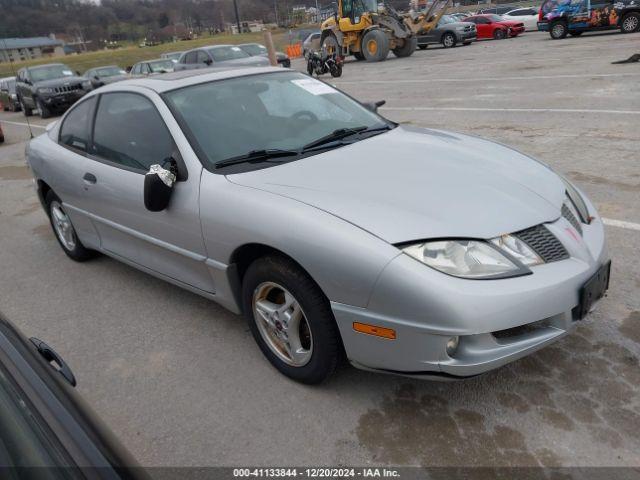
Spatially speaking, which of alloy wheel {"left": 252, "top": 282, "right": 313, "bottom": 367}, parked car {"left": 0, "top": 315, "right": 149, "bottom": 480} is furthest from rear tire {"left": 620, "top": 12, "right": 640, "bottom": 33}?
parked car {"left": 0, "top": 315, "right": 149, "bottom": 480}

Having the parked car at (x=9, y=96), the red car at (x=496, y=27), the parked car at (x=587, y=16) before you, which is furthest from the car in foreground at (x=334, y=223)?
the red car at (x=496, y=27)

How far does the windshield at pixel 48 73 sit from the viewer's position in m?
18.3

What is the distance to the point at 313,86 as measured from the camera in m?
3.84

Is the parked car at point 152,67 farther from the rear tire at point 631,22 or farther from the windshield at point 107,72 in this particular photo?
the rear tire at point 631,22

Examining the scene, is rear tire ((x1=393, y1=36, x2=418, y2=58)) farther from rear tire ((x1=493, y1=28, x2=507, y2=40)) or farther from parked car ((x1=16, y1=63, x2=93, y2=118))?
parked car ((x1=16, y1=63, x2=93, y2=118))

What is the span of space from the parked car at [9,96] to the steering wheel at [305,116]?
2235 cm

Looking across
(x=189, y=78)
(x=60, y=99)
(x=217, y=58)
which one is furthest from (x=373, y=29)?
(x=189, y=78)

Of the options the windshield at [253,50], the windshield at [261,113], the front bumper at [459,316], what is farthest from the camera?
the windshield at [253,50]

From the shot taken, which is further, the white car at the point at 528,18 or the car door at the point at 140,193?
the white car at the point at 528,18

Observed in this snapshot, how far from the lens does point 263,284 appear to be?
2.71m

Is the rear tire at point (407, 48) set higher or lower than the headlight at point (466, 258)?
lower

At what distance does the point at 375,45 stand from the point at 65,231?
20.2 m

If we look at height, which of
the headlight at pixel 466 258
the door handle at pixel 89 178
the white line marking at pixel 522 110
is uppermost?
the door handle at pixel 89 178

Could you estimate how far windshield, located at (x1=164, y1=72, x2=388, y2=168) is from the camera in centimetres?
312
